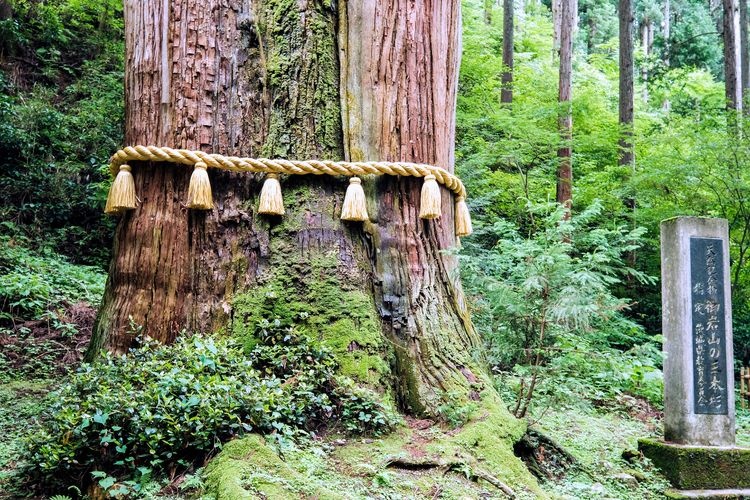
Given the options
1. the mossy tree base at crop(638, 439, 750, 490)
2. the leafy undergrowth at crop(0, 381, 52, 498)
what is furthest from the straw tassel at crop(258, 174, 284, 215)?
the mossy tree base at crop(638, 439, 750, 490)

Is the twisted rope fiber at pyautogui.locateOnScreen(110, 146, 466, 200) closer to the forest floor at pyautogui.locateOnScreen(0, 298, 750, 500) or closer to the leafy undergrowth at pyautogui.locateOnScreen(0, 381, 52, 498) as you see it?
the forest floor at pyautogui.locateOnScreen(0, 298, 750, 500)

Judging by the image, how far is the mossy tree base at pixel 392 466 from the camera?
2396mm

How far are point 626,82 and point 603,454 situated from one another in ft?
32.1

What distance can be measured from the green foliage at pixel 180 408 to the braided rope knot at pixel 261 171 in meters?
0.80

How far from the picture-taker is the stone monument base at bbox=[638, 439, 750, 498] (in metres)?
4.35

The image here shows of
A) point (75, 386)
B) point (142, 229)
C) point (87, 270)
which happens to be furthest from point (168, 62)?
point (87, 270)

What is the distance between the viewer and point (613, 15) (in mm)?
29562

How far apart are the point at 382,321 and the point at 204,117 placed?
1566 mm

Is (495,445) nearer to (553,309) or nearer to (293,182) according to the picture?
(553,309)

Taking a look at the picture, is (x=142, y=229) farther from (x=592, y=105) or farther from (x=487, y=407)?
(x=592, y=105)

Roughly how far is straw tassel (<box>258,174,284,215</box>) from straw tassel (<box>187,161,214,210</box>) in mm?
295

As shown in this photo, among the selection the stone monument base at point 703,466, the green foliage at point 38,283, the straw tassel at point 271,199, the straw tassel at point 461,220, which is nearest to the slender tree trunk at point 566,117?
the stone monument base at point 703,466

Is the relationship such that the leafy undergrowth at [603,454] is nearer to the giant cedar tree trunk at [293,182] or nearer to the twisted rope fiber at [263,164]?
the giant cedar tree trunk at [293,182]

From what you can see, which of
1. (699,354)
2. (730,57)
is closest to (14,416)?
(699,354)
